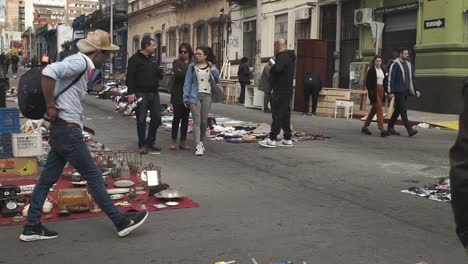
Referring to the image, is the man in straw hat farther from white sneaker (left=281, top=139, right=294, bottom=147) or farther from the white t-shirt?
white sneaker (left=281, top=139, right=294, bottom=147)

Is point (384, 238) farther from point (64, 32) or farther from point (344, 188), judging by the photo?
point (64, 32)

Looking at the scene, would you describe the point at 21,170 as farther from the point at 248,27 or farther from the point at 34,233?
the point at 248,27

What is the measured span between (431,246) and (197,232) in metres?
2.05

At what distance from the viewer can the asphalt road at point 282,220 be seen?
181 inches

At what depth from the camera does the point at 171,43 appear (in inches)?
1620

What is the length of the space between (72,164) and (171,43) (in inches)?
1457

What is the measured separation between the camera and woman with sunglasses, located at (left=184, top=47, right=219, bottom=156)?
378 inches

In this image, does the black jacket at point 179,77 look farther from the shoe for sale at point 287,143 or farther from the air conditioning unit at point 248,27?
the air conditioning unit at point 248,27

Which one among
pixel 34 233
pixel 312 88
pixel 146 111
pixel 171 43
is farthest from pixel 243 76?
pixel 171 43

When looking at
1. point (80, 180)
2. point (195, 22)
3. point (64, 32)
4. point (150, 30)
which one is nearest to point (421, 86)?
point (80, 180)

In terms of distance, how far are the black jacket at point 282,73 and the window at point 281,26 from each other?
1699 cm

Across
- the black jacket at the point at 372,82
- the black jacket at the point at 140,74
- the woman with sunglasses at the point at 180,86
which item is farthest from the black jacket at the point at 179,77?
the black jacket at the point at 372,82

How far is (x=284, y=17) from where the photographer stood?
2719 cm

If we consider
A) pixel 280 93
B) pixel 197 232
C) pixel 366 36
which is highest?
pixel 366 36
